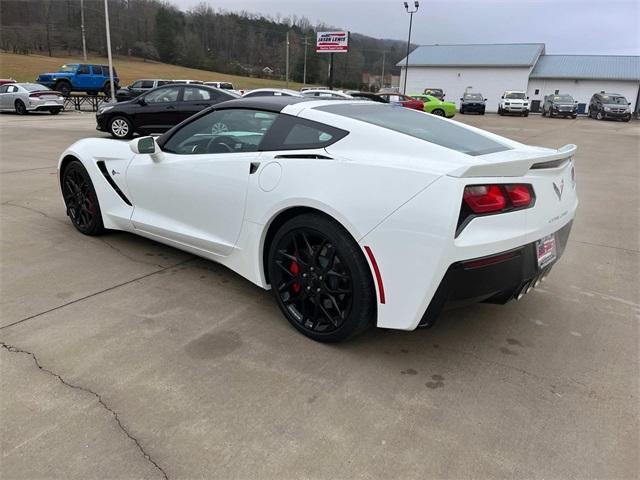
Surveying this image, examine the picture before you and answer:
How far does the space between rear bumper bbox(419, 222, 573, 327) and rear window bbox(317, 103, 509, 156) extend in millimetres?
651

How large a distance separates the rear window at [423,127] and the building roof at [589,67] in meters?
50.8

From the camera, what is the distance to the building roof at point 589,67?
4528cm

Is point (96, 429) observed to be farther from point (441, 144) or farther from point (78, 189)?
point (78, 189)

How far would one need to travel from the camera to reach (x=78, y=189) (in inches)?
183

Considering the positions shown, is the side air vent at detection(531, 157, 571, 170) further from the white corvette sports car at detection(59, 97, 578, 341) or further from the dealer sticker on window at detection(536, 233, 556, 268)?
the dealer sticker on window at detection(536, 233, 556, 268)

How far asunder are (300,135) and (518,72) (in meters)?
53.4

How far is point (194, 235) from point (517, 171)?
226 centimetres

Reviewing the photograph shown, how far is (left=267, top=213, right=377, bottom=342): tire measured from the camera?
2615mm

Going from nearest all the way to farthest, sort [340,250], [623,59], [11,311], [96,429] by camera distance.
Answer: [96,429]
[340,250]
[11,311]
[623,59]

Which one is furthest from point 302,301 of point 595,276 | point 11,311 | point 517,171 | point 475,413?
point 595,276

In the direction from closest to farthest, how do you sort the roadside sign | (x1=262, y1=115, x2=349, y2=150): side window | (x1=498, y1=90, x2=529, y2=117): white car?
1. (x1=262, y1=115, x2=349, y2=150): side window
2. (x1=498, y1=90, x2=529, y2=117): white car
3. the roadside sign

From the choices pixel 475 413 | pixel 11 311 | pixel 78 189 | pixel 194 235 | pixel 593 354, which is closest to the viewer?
pixel 475 413

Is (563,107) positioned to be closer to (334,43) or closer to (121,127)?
(334,43)

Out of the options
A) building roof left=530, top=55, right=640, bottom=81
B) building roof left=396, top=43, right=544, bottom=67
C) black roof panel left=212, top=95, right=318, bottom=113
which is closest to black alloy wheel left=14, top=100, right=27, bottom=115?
black roof panel left=212, top=95, right=318, bottom=113
